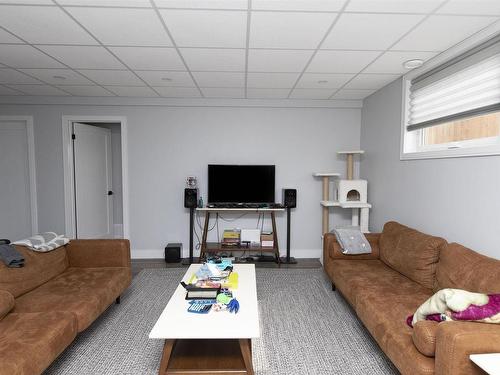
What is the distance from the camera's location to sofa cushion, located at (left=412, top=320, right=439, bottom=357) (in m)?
1.53

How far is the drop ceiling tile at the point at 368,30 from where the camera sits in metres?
2.03

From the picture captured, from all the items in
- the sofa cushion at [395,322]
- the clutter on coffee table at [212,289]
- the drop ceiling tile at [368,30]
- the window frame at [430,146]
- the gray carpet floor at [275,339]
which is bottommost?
the gray carpet floor at [275,339]

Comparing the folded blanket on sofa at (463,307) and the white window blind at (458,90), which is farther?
the white window blind at (458,90)

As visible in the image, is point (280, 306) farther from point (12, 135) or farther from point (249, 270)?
point (12, 135)

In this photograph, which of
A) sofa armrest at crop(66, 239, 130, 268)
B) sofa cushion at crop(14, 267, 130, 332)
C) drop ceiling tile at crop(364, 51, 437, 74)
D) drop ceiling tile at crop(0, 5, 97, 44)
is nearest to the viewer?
drop ceiling tile at crop(0, 5, 97, 44)

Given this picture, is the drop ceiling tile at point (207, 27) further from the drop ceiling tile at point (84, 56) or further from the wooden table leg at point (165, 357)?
the wooden table leg at point (165, 357)

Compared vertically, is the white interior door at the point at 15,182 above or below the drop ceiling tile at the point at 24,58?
below

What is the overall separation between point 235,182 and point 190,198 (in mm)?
678

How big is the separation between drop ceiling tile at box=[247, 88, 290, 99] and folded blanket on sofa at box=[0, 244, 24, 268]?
297 cm

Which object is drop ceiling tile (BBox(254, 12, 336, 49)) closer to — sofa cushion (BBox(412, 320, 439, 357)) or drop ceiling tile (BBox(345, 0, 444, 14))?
drop ceiling tile (BBox(345, 0, 444, 14))

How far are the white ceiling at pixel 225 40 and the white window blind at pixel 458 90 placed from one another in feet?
0.62

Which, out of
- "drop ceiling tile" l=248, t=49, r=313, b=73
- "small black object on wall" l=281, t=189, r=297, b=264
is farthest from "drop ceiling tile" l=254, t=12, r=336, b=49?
"small black object on wall" l=281, t=189, r=297, b=264

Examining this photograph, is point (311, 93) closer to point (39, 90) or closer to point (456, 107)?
point (456, 107)

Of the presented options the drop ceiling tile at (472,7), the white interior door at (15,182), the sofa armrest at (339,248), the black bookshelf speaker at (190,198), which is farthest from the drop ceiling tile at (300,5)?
the white interior door at (15,182)
